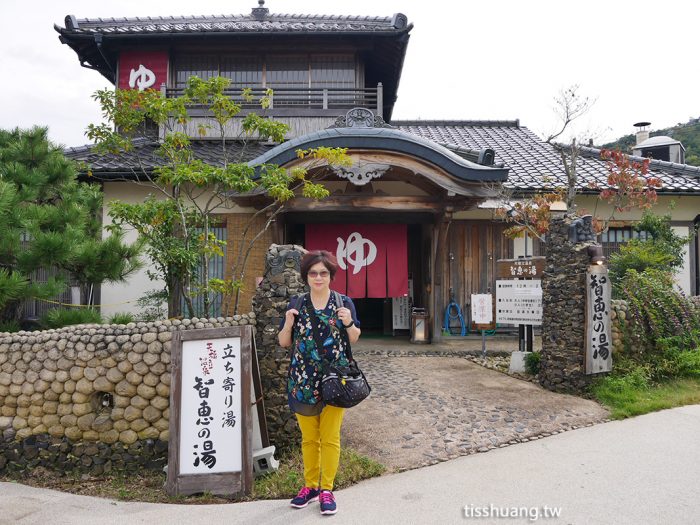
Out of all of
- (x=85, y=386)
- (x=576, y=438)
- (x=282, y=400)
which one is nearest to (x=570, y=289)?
(x=576, y=438)

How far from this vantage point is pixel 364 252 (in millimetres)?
10344

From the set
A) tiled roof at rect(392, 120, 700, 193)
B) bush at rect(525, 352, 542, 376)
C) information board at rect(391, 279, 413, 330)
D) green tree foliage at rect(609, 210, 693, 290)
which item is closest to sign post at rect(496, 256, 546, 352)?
bush at rect(525, 352, 542, 376)

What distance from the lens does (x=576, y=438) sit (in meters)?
4.75

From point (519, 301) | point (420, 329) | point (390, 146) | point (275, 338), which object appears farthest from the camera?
point (420, 329)

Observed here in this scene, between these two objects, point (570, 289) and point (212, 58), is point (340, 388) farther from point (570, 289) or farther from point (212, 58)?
point (212, 58)

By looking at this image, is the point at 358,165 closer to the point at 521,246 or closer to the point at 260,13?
the point at 521,246

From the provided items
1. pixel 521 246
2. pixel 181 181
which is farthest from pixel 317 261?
pixel 521 246

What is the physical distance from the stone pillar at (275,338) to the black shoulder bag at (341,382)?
144 centimetres

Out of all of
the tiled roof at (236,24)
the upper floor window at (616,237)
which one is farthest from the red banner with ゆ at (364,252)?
the tiled roof at (236,24)

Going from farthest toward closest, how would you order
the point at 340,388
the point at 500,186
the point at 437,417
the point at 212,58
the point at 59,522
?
the point at 212,58 → the point at 500,186 → the point at 437,417 → the point at 59,522 → the point at 340,388

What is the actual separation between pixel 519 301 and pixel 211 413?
5.31m

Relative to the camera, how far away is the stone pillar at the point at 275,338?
463 cm

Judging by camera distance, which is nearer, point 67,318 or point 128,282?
point 67,318

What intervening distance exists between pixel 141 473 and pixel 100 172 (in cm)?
693
